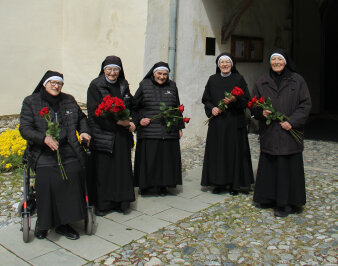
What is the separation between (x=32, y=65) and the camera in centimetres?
998

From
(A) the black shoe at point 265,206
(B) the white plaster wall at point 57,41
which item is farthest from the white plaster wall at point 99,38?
(A) the black shoe at point 265,206

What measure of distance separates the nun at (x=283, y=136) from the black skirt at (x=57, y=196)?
2274 mm

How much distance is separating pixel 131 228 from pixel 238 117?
2180mm

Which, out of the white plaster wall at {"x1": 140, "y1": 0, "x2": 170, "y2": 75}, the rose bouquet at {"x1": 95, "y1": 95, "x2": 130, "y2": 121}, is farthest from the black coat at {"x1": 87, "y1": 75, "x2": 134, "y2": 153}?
the white plaster wall at {"x1": 140, "y1": 0, "x2": 170, "y2": 75}

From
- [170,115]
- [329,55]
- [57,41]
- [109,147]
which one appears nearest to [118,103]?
[109,147]

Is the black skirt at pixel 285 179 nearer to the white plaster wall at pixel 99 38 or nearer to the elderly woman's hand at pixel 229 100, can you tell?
the elderly woman's hand at pixel 229 100

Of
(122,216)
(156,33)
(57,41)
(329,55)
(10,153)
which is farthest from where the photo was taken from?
(329,55)

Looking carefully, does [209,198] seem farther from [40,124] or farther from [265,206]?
[40,124]

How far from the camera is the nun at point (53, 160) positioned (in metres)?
4.25

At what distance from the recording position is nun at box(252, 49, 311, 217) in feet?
16.5

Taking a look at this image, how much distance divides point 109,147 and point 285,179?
2.12 m

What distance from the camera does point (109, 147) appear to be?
505cm

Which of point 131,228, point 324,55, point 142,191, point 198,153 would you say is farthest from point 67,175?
point 324,55

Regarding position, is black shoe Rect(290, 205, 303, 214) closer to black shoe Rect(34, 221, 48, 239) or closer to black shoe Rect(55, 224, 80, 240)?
black shoe Rect(55, 224, 80, 240)
